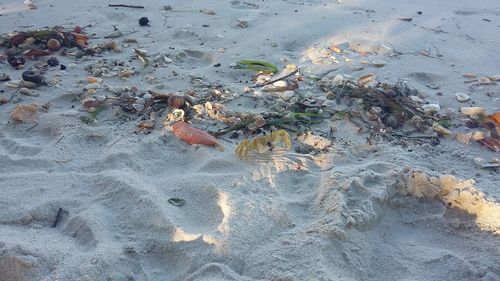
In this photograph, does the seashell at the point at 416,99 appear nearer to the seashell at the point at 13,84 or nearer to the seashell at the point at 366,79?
the seashell at the point at 366,79

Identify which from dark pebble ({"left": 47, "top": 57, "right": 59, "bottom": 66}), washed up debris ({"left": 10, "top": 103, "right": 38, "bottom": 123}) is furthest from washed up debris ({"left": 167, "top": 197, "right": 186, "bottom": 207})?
dark pebble ({"left": 47, "top": 57, "right": 59, "bottom": 66})

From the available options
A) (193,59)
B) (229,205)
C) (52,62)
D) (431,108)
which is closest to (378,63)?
(431,108)

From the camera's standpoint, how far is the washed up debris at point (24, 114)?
114 inches

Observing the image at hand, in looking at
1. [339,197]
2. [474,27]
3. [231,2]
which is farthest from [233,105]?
[474,27]

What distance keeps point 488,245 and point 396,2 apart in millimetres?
3770

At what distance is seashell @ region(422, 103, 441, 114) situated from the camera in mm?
3123

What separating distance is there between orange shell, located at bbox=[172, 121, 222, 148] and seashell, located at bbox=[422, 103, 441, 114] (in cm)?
140

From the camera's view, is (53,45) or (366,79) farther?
(53,45)

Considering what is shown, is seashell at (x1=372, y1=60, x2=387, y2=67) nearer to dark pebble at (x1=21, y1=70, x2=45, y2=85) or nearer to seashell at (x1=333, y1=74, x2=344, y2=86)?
seashell at (x1=333, y1=74, x2=344, y2=86)

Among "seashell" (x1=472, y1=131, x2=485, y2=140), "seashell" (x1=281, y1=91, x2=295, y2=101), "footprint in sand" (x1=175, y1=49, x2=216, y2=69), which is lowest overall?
"footprint in sand" (x1=175, y1=49, x2=216, y2=69)

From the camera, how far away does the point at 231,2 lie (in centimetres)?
506

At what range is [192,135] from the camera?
9.02 ft

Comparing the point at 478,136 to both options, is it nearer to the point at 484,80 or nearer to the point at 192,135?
the point at 484,80

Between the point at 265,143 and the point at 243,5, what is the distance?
269cm
